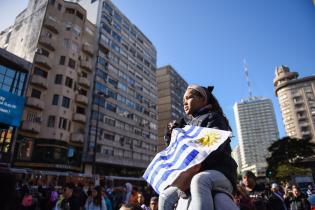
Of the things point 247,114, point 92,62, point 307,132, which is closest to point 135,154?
point 92,62

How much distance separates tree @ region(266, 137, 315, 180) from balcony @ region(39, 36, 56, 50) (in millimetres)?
46175

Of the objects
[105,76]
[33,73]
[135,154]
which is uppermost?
[105,76]

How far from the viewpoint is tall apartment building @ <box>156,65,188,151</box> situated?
74.1 m

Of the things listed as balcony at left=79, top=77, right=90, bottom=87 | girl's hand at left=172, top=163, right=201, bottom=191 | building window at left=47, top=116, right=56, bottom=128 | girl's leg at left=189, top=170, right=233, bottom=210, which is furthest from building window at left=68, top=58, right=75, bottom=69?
girl's leg at left=189, top=170, right=233, bottom=210

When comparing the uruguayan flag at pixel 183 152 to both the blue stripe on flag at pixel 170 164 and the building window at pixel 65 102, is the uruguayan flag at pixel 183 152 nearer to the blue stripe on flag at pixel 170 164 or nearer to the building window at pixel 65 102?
the blue stripe on flag at pixel 170 164

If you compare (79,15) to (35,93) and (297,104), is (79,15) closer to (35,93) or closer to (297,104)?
(35,93)

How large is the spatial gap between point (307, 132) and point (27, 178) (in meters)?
88.5

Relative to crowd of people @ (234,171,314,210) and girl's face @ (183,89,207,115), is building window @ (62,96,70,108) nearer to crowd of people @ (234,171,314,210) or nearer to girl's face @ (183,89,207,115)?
crowd of people @ (234,171,314,210)

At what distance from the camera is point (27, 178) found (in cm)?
2727

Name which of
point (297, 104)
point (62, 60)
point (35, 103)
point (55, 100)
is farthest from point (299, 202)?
point (297, 104)

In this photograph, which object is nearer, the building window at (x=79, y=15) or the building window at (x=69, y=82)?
the building window at (x=69, y=82)

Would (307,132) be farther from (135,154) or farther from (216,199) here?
(216,199)

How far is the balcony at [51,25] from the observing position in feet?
119

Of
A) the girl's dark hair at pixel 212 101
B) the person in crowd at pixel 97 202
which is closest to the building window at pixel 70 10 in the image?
the person in crowd at pixel 97 202
